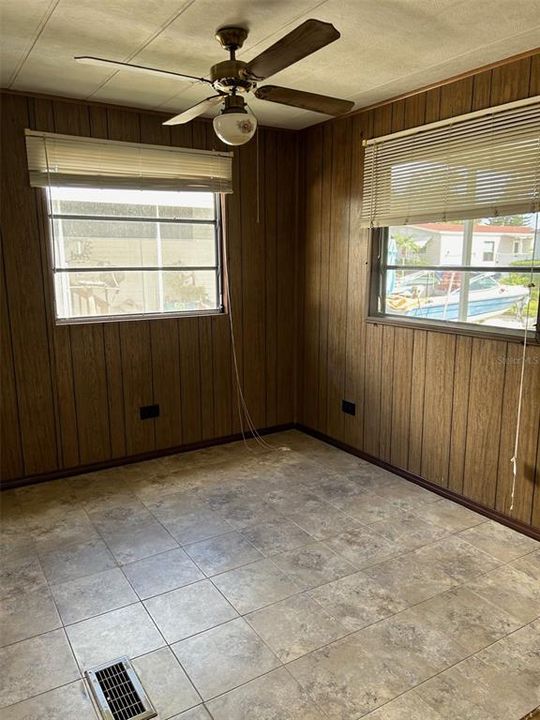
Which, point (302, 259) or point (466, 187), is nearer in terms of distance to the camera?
point (466, 187)

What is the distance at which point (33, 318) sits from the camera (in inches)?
136


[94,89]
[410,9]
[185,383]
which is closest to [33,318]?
[185,383]

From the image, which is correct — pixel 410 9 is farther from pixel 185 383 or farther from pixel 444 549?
pixel 185 383

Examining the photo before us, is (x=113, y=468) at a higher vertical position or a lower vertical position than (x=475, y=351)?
lower

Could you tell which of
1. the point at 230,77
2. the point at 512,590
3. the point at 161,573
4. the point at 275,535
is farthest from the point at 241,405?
the point at 230,77

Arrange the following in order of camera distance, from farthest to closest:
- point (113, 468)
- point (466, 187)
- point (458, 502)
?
1. point (113, 468)
2. point (458, 502)
3. point (466, 187)

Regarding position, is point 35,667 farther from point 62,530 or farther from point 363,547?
point 363,547

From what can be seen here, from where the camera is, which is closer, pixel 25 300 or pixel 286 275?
pixel 25 300

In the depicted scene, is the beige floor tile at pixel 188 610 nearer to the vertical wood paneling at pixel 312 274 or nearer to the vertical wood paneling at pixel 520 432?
the vertical wood paneling at pixel 520 432

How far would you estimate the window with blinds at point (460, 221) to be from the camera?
2.76 m

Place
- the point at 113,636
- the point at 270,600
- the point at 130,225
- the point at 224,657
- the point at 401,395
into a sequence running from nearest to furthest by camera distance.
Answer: the point at 224,657 → the point at 113,636 → the point at 270,600 → the point at 401,395 → the point at 130,225

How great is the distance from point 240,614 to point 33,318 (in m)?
2.29

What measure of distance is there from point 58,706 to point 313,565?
4.07 ft

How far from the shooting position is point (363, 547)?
2.76 metres
